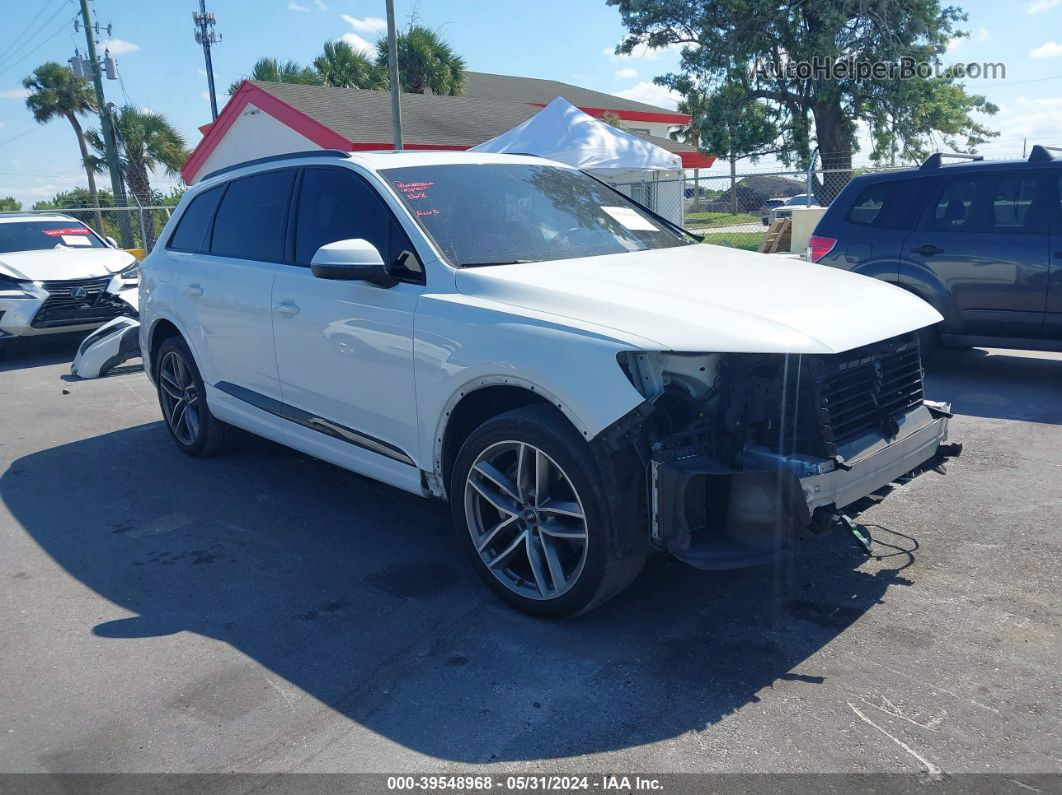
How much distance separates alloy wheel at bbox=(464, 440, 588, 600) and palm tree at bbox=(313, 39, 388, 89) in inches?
1226

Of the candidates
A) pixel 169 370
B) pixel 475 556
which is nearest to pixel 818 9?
pixel 169 370

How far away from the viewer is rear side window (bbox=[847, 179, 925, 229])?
25.0 feet

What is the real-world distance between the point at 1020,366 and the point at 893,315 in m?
5.24

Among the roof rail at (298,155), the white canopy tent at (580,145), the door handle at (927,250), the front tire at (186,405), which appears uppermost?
the white canopy tent at (580,145)

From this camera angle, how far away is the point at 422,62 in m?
31.7

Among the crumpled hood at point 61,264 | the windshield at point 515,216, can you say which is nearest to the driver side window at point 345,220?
the windshield at point 515,216

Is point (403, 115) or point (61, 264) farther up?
point (403, 115)

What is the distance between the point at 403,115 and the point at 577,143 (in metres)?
11.1

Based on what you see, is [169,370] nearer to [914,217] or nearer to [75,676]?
[75,676]

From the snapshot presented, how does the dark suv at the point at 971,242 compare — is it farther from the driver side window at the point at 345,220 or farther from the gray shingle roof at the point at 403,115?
the gray shingle roof at the point at 403,115

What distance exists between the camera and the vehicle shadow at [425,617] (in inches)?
121

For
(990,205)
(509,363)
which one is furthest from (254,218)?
(990,205)

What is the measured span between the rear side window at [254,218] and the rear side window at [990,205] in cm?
533

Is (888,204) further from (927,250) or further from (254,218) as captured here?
Answer: (254,218)
